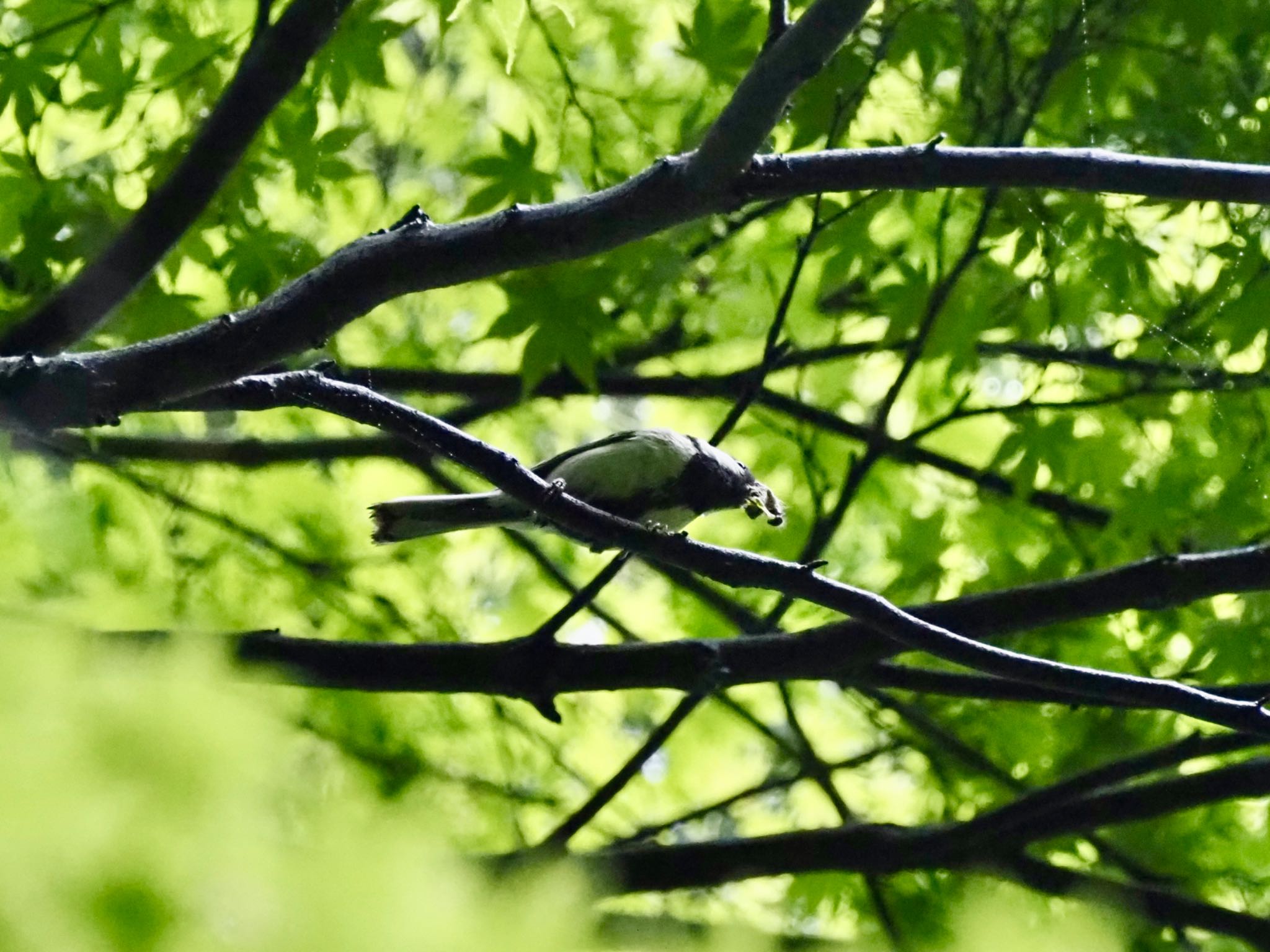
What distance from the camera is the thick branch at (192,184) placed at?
1.99m

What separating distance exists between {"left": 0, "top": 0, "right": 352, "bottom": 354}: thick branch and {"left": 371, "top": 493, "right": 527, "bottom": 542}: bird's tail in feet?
2.34

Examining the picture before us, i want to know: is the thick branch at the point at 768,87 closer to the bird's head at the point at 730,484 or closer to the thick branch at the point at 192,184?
the bird's head at the point at 730,484

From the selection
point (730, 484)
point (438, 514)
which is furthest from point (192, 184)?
point (730, 484)

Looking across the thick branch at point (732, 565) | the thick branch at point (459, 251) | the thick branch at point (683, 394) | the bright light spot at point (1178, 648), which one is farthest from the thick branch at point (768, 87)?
the bright light spot at point (1178, 648)

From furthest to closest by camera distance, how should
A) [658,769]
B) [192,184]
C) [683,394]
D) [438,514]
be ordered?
[658,769] → [683,394] → [192,184] → [438,514]

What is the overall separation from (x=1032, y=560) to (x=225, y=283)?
195cm

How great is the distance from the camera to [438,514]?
1877 mm

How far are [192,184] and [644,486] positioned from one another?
98 centimetres

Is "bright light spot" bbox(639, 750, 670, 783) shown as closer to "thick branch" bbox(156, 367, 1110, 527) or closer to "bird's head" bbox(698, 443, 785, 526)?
"thick branch" bbox(156, 367, 1110, 527)

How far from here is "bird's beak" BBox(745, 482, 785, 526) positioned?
1991 mm

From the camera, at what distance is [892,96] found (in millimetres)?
2623

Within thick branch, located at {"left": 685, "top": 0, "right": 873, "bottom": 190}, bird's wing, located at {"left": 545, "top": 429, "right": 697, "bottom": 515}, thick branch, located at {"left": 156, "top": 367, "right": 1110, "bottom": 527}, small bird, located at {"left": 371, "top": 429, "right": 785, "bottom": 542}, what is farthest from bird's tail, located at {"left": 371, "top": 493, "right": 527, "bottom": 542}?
thick branch, located at {"left": 156, "top": 367, "right": 1110, "bottom": 527}

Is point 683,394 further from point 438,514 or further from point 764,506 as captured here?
point 438,514

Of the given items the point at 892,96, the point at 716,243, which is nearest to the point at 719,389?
the point at 716,243
